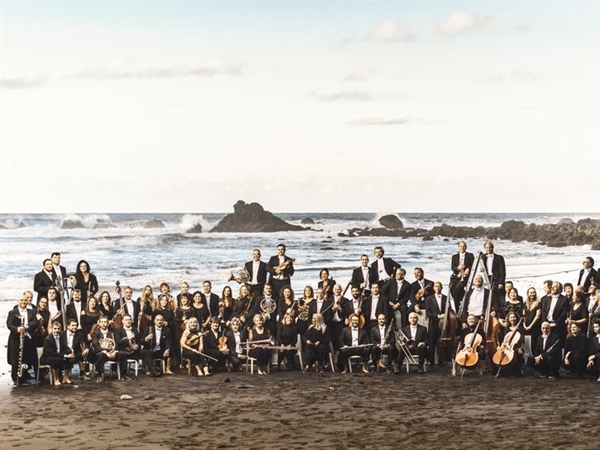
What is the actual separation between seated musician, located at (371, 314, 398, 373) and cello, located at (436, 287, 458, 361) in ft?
2.31

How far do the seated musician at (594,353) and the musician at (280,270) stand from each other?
4123 millimetres

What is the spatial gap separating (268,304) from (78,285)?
8.24ft

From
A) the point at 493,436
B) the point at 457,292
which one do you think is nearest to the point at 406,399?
the point at 493,436

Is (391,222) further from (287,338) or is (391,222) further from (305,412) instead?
(305,412)

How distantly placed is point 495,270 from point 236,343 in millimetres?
3601

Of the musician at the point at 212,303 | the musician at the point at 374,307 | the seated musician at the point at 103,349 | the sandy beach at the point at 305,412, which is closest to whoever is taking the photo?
the sandy beach at the point at 305,412

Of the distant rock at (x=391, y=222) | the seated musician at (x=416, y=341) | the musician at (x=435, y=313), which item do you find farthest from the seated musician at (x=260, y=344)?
the distant rock at (x=391, y=222)

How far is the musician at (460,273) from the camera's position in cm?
1538

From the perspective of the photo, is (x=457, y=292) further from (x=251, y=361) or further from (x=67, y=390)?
(x=67, y=390)

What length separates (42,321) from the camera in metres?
14.3

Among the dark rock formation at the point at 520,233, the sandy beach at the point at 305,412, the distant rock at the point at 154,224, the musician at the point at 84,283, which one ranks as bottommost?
the sandy beach at the point at 305,412

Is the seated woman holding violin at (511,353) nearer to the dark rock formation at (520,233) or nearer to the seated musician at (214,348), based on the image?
the seated musician at (214,348)

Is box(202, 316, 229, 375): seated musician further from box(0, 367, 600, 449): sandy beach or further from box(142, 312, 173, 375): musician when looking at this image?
box(142, 312, 173, 375): musician

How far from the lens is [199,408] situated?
12.1 m
